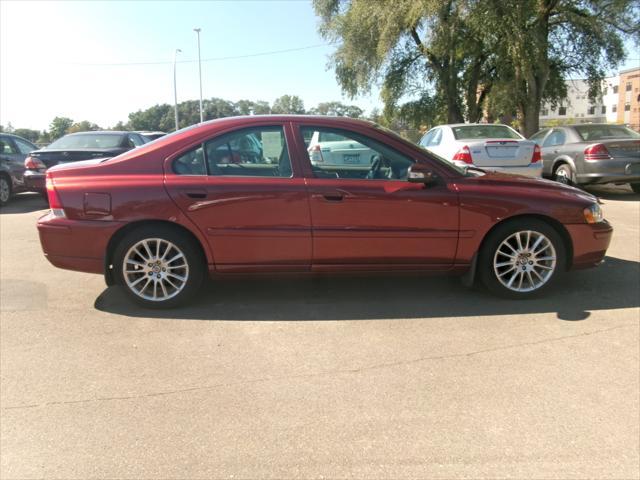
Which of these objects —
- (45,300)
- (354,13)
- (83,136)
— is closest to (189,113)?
(354,13)

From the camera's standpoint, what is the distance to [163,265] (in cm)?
439

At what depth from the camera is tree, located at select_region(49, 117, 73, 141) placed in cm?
3044

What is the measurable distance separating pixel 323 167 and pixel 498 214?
1.53 m

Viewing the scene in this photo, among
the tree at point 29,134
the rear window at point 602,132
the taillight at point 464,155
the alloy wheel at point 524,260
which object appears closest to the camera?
the alloy wheel at point 524,260

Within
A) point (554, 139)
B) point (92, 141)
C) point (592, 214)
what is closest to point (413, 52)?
point (554, 139)

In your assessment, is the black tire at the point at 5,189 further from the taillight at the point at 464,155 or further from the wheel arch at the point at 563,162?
the wheel arch at the point at 563,162

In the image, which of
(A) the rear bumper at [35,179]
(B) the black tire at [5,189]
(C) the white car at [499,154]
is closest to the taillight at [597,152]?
(C) the white car at [499,154]

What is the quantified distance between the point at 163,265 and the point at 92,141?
23.3ft

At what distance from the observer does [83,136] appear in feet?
34.9

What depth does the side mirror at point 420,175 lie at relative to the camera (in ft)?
14.2

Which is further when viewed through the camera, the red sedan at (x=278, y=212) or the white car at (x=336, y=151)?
the white car at (x=336, y=151)

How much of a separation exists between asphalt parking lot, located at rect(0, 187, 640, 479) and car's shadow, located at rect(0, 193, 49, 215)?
644 centimetres

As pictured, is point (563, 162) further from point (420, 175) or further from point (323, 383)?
point (323, 383)

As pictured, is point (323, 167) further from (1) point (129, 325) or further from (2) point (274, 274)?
(1) point (129, 325)
